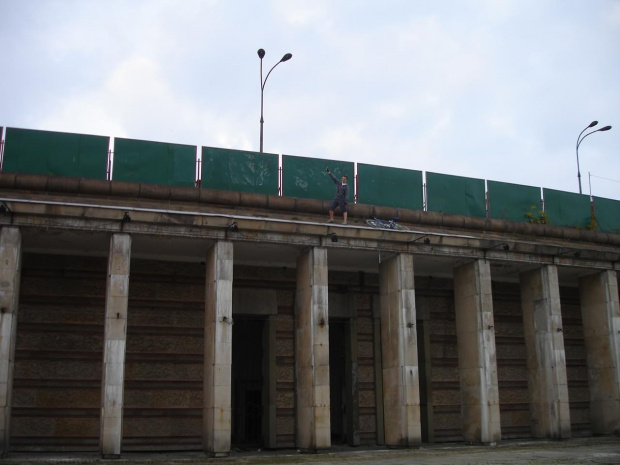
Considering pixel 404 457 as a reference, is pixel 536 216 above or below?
above

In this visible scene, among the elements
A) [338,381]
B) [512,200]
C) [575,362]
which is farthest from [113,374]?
[575,362]

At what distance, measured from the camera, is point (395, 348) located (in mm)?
23969

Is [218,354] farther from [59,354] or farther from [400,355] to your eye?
[400,355]

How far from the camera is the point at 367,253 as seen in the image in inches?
974

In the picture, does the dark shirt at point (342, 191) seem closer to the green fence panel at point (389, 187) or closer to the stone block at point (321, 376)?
the green fence panel at point (389, 187)

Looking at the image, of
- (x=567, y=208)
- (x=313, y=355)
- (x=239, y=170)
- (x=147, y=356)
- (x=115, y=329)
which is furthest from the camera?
(x=567, y=208)

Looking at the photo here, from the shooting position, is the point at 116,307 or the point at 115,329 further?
the point at 116,307

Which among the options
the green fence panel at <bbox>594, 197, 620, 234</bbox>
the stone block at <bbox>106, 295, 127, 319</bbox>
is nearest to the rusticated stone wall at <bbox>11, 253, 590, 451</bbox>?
the stone block at <bbox>106, 295, 127, 319</bbox>

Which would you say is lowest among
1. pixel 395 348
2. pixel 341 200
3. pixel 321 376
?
pixel 321 376

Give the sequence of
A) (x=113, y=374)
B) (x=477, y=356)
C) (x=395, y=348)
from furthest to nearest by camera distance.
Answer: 1. (x=477, y=356)
2. (x=395, y=348)
3. (x=113, y=374)

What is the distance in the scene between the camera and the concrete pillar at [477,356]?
2459 cm

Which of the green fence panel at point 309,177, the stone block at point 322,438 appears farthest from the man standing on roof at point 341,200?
the stone block at point 322,438

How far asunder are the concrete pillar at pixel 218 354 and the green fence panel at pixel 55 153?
5.34m

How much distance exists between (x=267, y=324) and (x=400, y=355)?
5.33 metres
